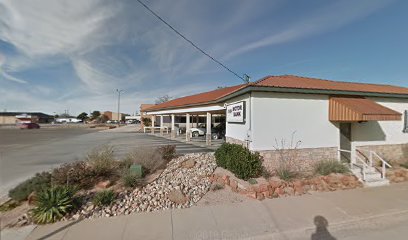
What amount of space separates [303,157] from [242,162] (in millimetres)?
3153

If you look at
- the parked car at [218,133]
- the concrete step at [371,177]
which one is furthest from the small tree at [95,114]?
the concrete step at [371,177]

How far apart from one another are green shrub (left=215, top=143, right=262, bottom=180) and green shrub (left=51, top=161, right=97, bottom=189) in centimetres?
444

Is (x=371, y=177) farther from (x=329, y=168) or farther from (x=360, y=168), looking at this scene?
(x=329, y=168)

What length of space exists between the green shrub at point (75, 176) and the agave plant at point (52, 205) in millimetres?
941

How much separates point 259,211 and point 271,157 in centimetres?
326

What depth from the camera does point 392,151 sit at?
34.3 feet

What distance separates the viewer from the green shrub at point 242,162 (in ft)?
23.1

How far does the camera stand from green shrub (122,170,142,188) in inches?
251

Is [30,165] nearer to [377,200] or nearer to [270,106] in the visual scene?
[270,106]

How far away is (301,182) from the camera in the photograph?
6.81m

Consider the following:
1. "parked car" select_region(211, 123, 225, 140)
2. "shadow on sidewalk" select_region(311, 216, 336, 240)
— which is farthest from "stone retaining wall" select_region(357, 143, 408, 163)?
"parked car" select_region(211, 123, 225, 140)

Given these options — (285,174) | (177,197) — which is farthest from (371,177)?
(177,197)

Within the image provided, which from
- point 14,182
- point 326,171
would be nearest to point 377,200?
point 326,171

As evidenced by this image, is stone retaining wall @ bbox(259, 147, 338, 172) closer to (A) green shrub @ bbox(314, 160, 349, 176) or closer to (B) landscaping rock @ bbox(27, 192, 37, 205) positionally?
(A) green shrub @ bbox(314, 160, 349, 176)
